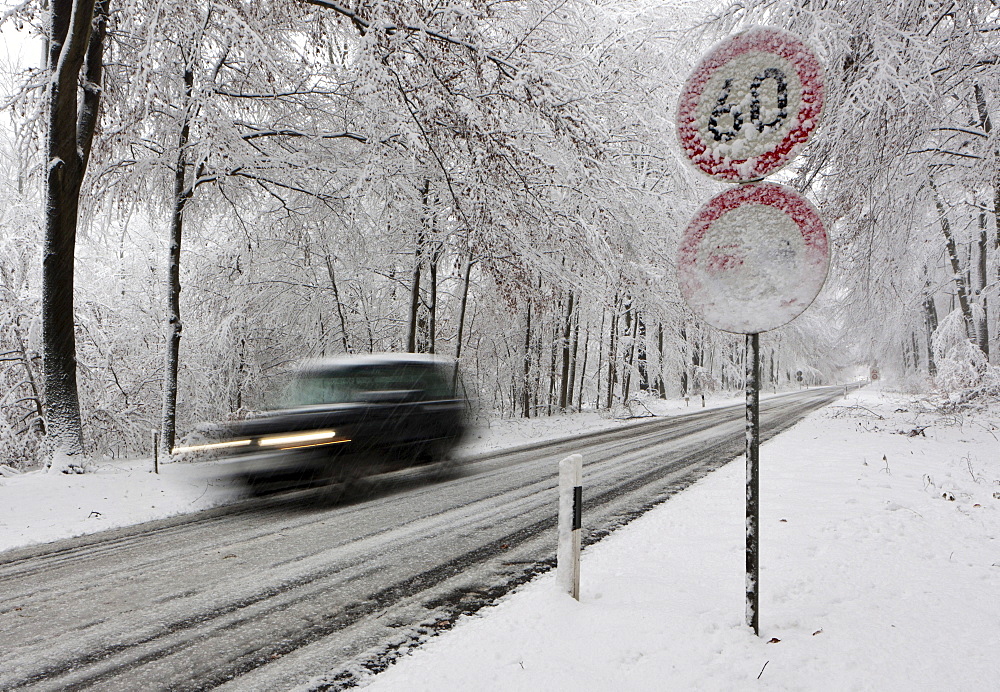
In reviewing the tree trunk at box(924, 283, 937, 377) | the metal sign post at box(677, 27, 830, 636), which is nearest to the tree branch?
the metal sign post at box(677, 27, 830, 636)

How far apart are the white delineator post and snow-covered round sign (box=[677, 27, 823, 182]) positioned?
2028 mm

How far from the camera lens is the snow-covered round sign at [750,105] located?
2855 millimetres

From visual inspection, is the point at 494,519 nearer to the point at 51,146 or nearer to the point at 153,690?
the point at 153,690

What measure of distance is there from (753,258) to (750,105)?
843 millimetres

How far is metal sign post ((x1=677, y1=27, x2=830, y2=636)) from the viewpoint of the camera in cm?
281

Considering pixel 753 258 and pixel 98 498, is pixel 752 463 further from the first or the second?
pixel 98 498

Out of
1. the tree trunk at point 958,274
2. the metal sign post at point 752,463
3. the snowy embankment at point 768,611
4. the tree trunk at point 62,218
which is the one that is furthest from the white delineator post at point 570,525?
the tree trunk at point 958,274

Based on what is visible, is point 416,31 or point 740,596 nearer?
point 740,596

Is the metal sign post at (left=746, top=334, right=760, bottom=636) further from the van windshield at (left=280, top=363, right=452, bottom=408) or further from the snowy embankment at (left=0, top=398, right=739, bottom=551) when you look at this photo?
the snowy embankment at (left=0, top=398, right=739, bottom=551)

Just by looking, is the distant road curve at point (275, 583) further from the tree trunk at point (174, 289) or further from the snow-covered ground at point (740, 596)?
the tree trunk at point (174, 289)

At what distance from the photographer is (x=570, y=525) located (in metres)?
3.81

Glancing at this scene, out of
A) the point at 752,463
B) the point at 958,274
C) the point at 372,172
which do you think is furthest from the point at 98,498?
the point at 958,274

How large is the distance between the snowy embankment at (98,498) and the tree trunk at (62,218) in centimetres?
81

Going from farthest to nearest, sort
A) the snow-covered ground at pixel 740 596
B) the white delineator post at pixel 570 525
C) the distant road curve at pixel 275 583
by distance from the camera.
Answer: the white delineator post at pixel 570 525
the distant road curve at pixel 275 583
the snow-covered ground at pixel 740 596
